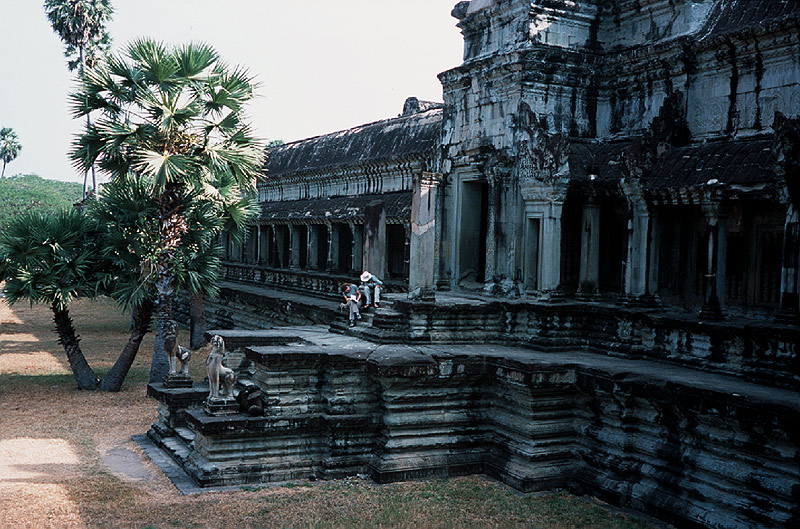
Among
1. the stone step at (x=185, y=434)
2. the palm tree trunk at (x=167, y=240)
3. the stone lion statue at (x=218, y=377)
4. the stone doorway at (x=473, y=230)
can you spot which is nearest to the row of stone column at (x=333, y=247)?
the stone doorway at (x=473, y=230)

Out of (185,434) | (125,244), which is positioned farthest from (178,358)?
(125,244)

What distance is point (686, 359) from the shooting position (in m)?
10.2

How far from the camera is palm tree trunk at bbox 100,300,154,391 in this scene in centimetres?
1645

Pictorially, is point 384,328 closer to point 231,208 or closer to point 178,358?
point 178,358

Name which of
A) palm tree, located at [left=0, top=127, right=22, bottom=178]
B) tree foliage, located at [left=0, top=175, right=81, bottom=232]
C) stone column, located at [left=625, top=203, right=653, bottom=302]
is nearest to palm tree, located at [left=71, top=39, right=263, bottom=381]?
stone column, located at [left=625, top=203, right=653, bottom=302]

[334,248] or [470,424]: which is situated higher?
[334,248]

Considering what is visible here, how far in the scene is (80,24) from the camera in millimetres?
39906

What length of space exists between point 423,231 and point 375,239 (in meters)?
5.83

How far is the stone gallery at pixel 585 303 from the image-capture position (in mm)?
8914

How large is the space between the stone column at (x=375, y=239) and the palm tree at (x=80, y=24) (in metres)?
25.7

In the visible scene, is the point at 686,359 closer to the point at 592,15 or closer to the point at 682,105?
the point at 682,105

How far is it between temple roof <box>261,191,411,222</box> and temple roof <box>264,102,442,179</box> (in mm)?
990

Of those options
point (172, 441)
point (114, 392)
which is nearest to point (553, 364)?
point (172, 441)

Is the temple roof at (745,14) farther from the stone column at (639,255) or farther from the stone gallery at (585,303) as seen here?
the stone column at (639,255)
